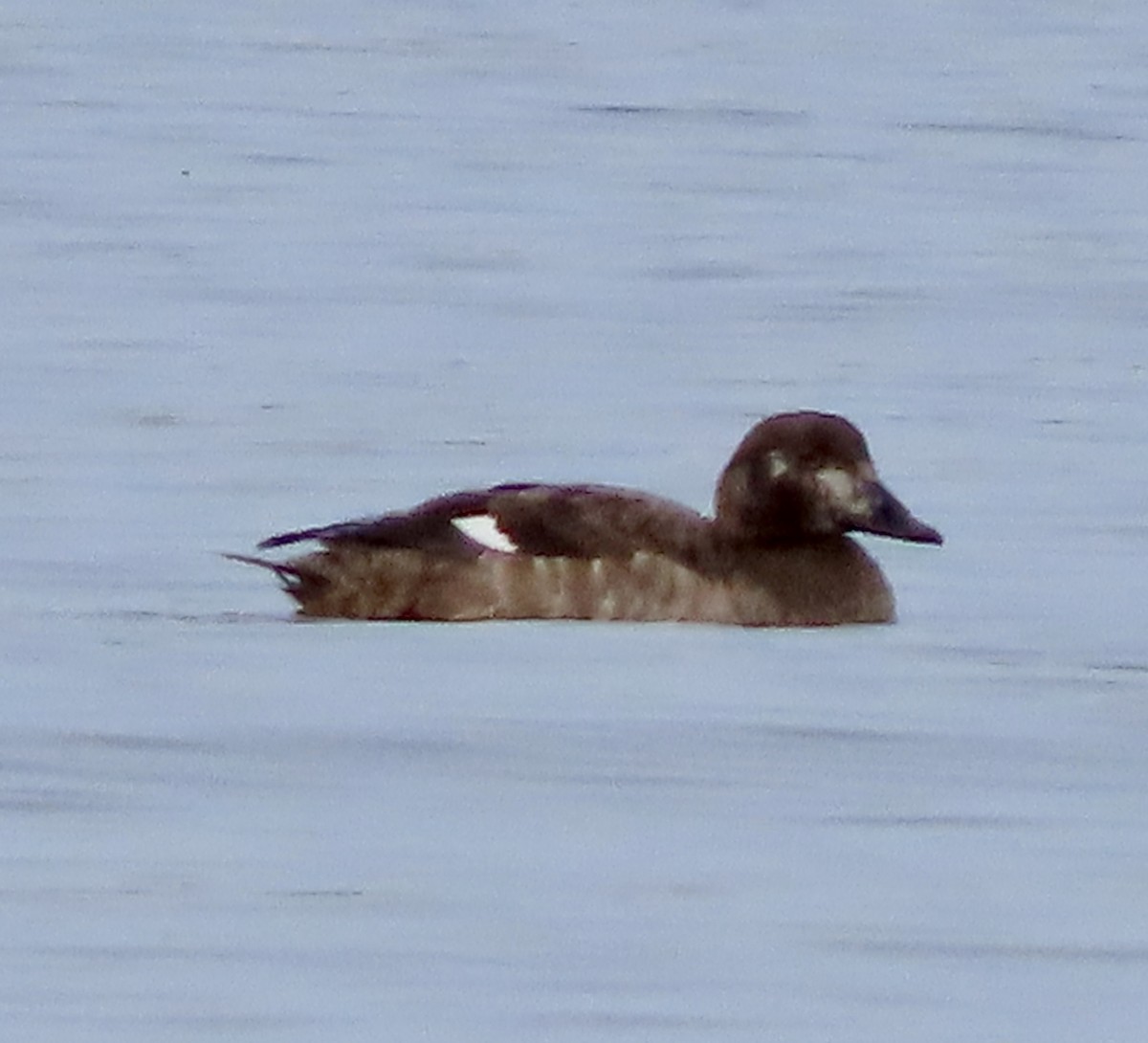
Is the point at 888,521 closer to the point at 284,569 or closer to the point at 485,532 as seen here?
the point at 485,532

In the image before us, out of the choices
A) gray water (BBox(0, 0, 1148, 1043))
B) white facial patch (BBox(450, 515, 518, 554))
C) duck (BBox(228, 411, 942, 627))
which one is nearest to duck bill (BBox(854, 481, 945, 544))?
duck (BBox(228, 411, 942, 627))

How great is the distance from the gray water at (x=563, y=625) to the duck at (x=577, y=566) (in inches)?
4.9

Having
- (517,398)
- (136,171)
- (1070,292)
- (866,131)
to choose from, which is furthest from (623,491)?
(866,131)

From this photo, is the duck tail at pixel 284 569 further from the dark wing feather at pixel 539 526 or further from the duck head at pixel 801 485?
the duck head at pixel 801 485

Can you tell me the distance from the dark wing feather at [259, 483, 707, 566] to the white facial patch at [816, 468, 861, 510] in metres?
→ 0.41

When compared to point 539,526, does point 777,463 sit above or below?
above

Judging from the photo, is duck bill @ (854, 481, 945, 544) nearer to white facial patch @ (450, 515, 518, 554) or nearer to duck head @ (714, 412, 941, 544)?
duck head @ (714, 412, 941, 544)

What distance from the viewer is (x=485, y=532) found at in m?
10.5

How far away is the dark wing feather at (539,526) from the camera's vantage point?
1046 cm

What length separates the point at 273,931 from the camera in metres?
7.41

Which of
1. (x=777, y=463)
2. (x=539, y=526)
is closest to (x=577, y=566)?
(x=539, y=526)

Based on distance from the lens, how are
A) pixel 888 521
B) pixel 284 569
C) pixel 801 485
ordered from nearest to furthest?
pixel 284 569, pixel 888 521, pixel 801 485

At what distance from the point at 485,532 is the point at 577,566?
0.68 ft

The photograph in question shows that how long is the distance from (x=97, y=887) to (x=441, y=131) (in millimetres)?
14089
